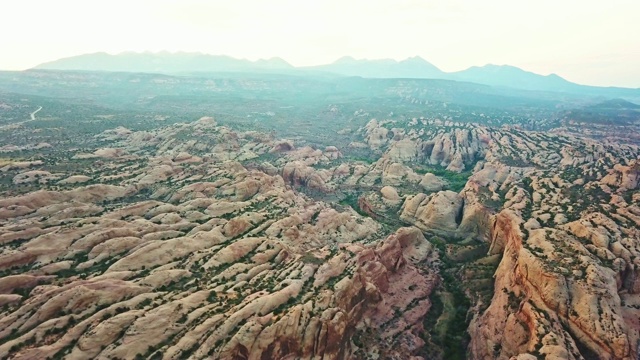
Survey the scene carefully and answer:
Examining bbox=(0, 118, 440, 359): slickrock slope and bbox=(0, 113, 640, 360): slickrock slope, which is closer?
bbox=(0, 118, 440, 359): slickrock slope

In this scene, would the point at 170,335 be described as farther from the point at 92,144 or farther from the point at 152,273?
the point at 92,144

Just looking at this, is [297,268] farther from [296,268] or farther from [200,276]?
[200,276]

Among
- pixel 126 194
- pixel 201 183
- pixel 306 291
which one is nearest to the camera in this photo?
pixel 306 291

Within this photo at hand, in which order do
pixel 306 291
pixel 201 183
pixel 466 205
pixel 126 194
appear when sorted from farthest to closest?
pixel 466 205
pixel 201 183
pixel 126 194
pixel 306 291

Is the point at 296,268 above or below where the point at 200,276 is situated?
above

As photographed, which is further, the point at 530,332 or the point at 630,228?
the point at 630,228

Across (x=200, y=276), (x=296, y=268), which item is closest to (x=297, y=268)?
(x=296, y=268)

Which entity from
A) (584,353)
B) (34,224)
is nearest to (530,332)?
(584,353)

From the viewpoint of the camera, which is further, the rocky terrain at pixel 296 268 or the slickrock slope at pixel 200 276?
the rocky terrain at pixel 296 268
